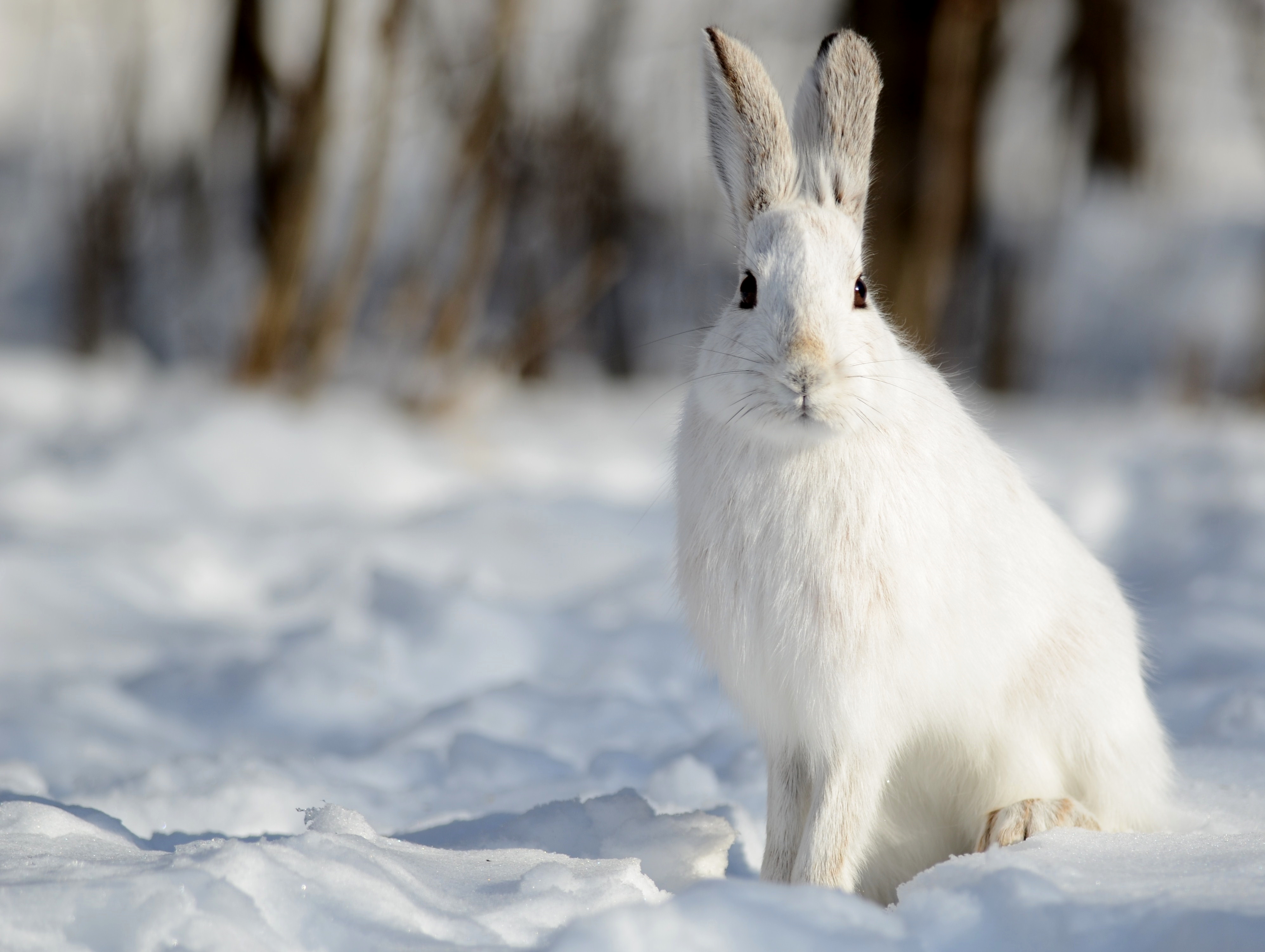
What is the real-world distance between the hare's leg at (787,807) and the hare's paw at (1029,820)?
12.8 inches

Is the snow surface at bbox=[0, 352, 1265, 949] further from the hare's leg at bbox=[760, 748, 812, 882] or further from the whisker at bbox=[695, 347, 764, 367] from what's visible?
the whisker at bbox=[695, 347, 764, 367]

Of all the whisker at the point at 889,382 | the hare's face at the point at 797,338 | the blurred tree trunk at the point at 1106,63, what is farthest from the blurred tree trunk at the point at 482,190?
the blurred tree trunk at the point at 1106,63

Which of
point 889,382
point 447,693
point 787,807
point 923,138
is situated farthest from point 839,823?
point 923,138

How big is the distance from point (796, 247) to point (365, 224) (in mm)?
4351

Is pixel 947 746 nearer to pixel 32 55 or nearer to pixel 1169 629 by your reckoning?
pixel 1169 629

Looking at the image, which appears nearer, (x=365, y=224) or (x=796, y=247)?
(x=796, y=247)

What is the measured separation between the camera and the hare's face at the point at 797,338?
2.01 meters

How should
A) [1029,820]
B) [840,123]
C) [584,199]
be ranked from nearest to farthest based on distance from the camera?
[1029,820] → [840,123] → [584,199]

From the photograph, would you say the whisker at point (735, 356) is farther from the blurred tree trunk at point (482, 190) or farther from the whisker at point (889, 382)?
the blurred tree trunk at point (482, 190)

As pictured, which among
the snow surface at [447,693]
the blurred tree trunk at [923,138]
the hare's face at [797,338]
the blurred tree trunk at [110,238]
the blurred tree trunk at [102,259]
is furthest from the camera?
the blurred tree trunk at [102,259]

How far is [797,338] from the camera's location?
6.75 ft

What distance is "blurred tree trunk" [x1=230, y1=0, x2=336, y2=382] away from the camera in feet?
20.3

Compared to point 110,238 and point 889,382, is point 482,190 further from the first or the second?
point 889,382

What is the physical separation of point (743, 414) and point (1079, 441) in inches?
195
